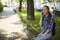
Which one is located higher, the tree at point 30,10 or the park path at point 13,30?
the tree at point 30,10

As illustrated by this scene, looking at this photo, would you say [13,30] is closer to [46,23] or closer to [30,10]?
[30,10]

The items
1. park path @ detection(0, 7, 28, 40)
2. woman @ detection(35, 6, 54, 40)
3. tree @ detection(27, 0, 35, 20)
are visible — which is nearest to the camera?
woman @ detection(35, 6, 54, 40)

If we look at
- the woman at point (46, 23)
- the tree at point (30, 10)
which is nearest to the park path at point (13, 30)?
the tree at point (30, 10)

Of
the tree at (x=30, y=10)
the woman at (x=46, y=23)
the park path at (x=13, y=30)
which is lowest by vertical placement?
the park path at (x=13, y=30)

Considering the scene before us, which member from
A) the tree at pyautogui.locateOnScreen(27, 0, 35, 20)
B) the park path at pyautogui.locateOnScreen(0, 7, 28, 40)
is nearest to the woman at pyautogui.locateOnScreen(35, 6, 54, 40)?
the park path at pyautogui.locateOnScreen(0, 7, 28, 40)

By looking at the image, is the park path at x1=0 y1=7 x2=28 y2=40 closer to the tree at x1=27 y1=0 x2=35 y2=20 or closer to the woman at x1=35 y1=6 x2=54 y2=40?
the tree at x1=27 y1=0 x2=35 y2=20

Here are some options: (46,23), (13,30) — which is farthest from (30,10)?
(46,23)

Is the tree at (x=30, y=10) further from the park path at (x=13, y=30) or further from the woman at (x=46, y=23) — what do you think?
the woman at (x=46, y=23)

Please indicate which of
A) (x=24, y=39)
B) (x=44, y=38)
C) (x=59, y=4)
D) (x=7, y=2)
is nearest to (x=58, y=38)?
(x=24, y=39)

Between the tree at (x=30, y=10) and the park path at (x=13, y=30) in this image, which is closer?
the park path at (x=13, y=30)

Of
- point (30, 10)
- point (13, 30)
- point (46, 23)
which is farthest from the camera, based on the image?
point (30, 10)

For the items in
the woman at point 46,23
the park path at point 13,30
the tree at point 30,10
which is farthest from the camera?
the tree at point 30,10

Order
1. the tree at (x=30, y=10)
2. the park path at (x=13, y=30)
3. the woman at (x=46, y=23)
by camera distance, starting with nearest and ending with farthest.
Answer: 1. the woman at (x=46, y=23)
2. the park path at (x=13, y=30)
3. the tree at (x=30, y=10)

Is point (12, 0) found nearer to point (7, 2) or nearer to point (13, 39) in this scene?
point (7, 2)
